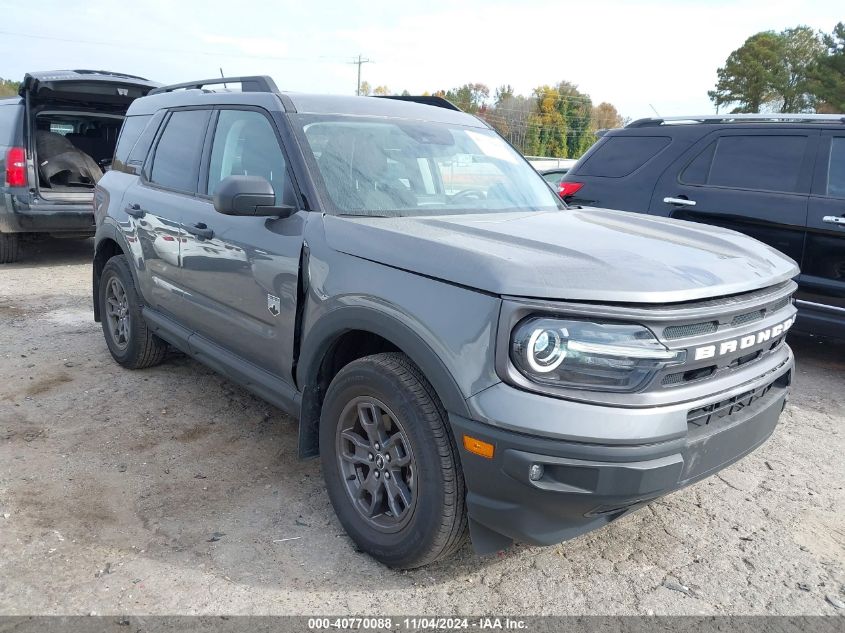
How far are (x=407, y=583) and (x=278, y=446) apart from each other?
1468mm

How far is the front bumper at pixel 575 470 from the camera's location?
214 cm

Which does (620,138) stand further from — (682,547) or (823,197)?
(682,547)

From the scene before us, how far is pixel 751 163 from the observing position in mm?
5617

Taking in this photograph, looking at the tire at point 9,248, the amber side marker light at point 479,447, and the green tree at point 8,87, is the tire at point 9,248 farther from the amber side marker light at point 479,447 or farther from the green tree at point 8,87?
the green tree at point 8,87

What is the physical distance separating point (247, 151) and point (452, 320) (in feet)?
6.08

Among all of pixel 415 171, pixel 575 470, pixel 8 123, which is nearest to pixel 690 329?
pixel 575 470

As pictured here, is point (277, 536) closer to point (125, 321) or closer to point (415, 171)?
point (415, 171)

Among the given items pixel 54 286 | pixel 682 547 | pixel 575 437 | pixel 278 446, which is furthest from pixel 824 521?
pixel 54 286

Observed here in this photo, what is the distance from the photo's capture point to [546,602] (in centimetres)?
259

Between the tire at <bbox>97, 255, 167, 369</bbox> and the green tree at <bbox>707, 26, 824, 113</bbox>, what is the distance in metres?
55.1

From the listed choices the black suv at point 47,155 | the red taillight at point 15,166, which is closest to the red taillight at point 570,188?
the black suv at point 47,155

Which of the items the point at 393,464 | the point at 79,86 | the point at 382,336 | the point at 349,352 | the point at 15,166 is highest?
the point at 79,86

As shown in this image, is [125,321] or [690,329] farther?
[125,321]

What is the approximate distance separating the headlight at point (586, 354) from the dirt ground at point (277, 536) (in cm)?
94
